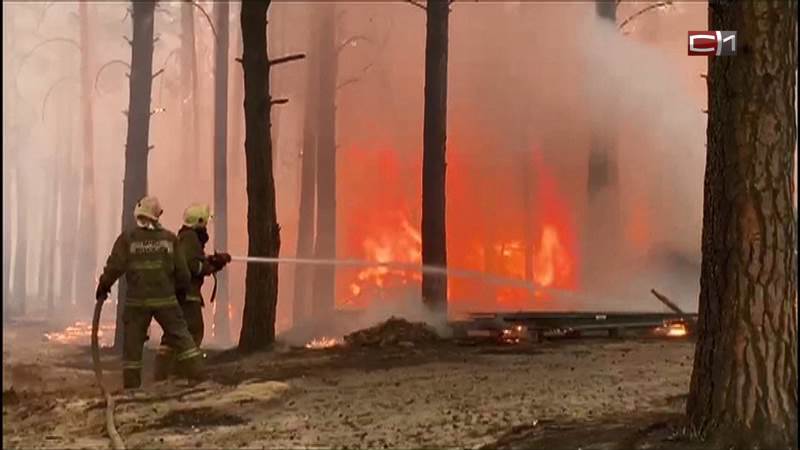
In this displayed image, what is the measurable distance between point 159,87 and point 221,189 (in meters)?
7.33

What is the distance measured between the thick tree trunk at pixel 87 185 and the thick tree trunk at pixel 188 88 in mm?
2798

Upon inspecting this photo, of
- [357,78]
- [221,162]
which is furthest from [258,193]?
[221,162]

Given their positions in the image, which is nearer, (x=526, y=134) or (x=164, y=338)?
(x=164, y=338)

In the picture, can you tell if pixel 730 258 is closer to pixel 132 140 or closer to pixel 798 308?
pixel 798 308

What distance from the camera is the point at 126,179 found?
1429cm

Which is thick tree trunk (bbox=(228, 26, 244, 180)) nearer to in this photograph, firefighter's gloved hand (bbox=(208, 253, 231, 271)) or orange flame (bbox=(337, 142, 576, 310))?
orange flame (bbox=(337, 142, 576, 310))

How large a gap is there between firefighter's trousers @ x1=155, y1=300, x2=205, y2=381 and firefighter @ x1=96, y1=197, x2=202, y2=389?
1.35ft

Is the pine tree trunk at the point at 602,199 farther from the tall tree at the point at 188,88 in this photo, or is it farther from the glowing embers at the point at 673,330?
the tall tree at the point at 188,88

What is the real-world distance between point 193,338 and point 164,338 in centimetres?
57

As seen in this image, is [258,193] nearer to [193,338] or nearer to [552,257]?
[193,338]

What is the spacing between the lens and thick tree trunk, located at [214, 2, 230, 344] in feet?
63.2

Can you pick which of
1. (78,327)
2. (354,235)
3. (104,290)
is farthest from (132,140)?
(78,327)

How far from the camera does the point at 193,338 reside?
26.1 ft

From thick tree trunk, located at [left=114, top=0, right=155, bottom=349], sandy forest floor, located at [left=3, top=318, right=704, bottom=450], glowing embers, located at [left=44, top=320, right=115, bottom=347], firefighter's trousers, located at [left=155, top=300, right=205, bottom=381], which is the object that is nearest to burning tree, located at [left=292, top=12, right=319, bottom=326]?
glowing embers, located at [left=44, top=320, right=115, bottom=347]
